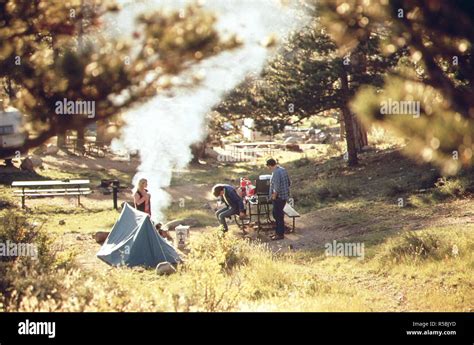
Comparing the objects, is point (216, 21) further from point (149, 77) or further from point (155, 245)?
point (155, 245)

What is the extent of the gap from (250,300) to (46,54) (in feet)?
13.3

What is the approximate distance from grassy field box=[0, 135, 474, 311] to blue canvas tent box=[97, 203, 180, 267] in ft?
0.98

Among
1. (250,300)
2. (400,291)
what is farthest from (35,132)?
(400,291)

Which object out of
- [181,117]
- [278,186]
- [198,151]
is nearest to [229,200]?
[278,186]

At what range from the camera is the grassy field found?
7051mm

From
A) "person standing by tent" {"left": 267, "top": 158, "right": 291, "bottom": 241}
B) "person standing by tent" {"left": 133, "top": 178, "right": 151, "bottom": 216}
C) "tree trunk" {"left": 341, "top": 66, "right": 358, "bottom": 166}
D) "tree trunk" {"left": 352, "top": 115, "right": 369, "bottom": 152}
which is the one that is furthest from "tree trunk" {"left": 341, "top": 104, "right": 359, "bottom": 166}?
"person standing by tent" {"left": 133, "top": 178, "right": 151, "bottom": 216}

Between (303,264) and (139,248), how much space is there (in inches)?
108

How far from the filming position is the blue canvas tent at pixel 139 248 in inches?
386

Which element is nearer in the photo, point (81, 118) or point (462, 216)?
point (81, 118)

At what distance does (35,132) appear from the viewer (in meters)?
5.95

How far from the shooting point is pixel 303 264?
10.3 metres

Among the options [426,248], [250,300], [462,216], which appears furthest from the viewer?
[462,216]

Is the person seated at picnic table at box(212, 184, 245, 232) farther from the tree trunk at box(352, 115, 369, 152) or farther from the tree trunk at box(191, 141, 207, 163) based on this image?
the tree trunk at box(191, 141, 207, 163)
